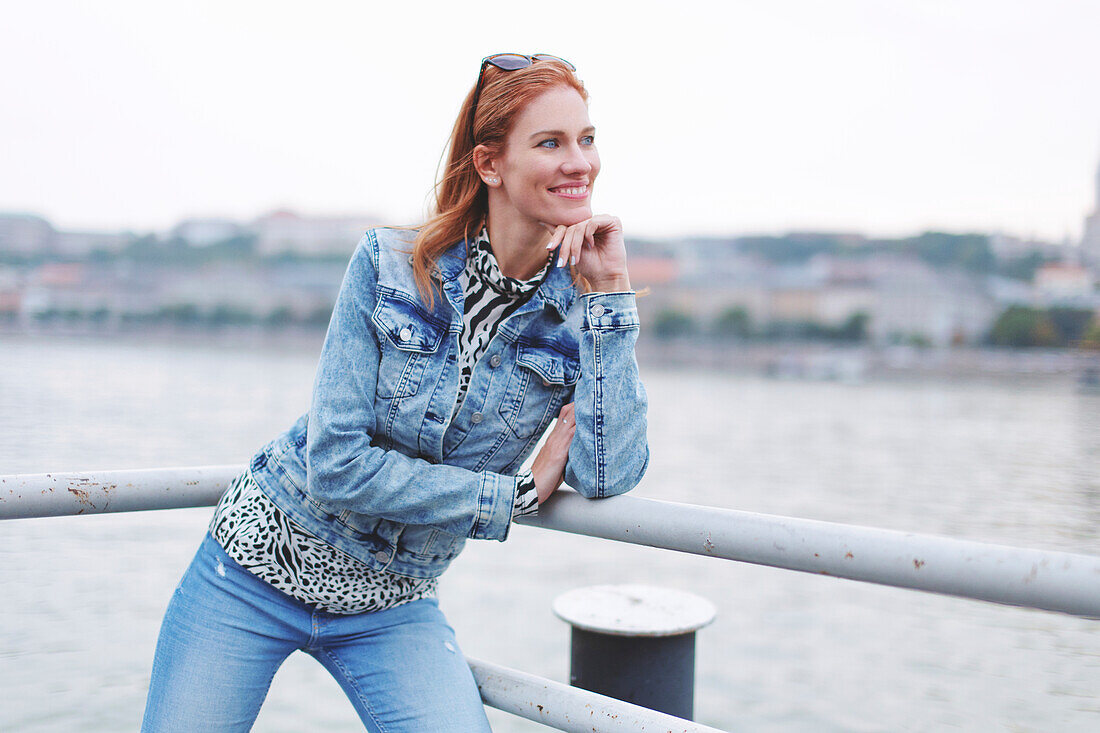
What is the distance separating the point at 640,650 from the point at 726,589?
13471mm

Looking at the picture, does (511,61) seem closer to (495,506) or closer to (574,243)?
(574,243)

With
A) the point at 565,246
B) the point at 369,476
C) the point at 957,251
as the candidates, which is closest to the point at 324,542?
the point at 369,476

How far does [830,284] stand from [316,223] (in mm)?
37357

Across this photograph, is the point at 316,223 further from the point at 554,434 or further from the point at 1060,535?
the point at 554,434

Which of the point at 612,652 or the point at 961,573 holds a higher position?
the point at 961,573

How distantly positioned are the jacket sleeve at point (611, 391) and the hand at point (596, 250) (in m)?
0.02

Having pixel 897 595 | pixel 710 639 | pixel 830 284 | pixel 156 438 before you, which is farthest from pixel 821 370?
pixel 710 639

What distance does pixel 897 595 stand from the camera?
14.3 m

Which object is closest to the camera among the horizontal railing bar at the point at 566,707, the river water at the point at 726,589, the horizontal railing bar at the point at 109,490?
the horizontal railing bar at the point at 566,707

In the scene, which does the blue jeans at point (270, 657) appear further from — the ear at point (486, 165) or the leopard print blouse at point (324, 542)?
the ear at point (486, 165)

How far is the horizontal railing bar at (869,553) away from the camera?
0.74m

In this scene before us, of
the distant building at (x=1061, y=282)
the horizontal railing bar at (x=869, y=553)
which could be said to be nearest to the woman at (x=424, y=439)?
the horizontal railing bar at (x=869, y=553)

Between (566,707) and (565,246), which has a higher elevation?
(565,246)

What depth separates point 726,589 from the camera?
14.4 m
